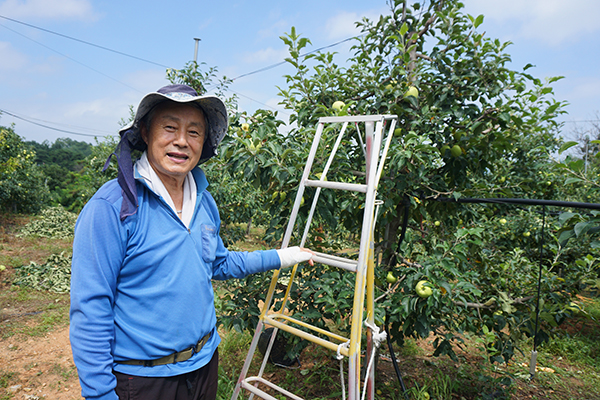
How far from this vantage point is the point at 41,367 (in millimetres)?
3117

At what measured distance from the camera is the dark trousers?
1.05m

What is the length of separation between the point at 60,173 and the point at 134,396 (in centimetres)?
2889

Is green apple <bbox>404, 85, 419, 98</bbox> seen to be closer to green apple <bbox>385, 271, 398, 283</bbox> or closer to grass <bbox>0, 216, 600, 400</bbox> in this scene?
green apple <bbox>385, 271, 398, 283</bbox>

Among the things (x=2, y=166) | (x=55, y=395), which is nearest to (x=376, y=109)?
(x=55, y=395)

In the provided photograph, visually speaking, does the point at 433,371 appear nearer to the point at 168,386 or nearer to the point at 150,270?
the point at 168,386

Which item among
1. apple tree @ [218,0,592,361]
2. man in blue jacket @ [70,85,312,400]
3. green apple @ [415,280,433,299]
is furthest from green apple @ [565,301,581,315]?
man in blue jacket @ [70,85,312,400]

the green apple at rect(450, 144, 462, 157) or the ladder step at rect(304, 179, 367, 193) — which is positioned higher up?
the green apple at rect(450, 144, 462, 157)

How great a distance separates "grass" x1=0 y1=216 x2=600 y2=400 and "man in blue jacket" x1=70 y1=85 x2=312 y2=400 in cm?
148

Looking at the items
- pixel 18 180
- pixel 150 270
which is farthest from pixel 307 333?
pixel 18 180

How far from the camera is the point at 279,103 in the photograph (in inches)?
95.3

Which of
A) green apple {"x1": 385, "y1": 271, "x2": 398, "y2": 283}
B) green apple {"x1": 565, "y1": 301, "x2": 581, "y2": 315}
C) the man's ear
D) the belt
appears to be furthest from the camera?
green apple {"x1": 385, "y1": 271, "x2": 398, "y2": 283}

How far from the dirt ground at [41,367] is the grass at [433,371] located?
29 millimetres

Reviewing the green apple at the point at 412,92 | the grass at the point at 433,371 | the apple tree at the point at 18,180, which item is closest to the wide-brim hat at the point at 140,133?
the green apple at the point at 412,92

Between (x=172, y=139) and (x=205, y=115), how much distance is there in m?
0.19
